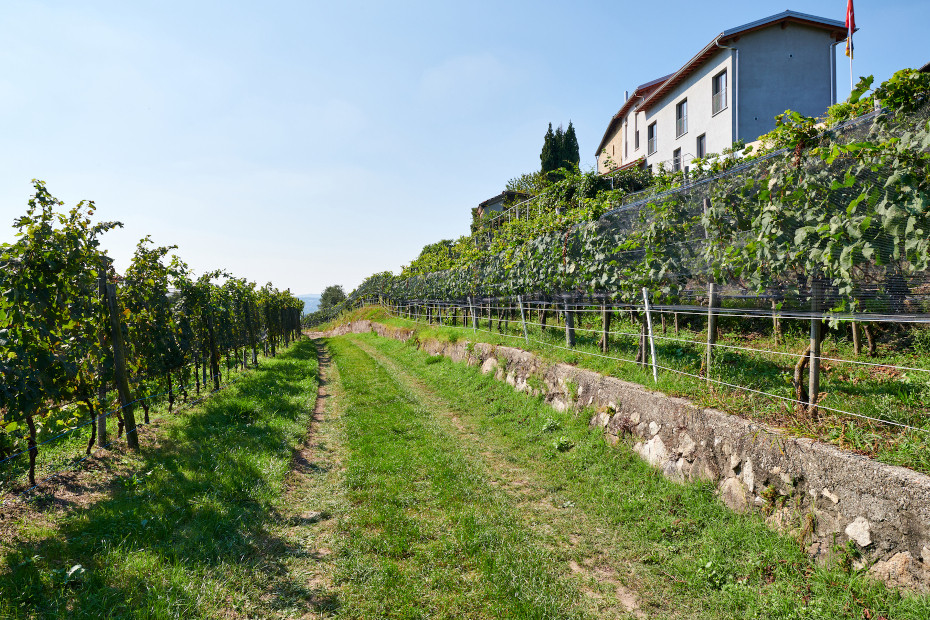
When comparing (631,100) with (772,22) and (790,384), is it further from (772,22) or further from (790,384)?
(790,384)

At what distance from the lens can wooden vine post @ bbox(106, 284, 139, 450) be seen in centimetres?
597

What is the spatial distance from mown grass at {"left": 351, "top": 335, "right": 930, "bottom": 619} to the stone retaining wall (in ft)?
0.42

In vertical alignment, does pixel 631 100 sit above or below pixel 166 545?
above

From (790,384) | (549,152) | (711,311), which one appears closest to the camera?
(790,384)

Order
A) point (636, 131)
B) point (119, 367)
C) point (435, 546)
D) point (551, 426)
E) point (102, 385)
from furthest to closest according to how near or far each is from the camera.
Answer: point (636, 131) < point (551, 426) < point (119, 367) < point (102, 385) < point (435, 546)

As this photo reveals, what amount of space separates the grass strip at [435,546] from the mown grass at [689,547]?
0.72 meters

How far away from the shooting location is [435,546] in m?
3.87

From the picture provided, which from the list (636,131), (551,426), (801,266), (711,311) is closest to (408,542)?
(551,426)

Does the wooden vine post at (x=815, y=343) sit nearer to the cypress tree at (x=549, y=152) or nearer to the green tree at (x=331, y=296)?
the cypress tree at (x=549, y=152)

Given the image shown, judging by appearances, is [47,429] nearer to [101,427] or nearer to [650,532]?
[101,427]

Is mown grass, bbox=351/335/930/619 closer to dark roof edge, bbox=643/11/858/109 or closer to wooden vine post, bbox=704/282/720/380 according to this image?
wooden vine post, bbox=704/282/720/380

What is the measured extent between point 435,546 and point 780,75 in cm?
2287

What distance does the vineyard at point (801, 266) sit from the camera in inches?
133

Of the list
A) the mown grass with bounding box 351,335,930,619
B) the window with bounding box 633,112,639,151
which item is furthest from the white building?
the mown grass with bounding box 351,335,930,619
